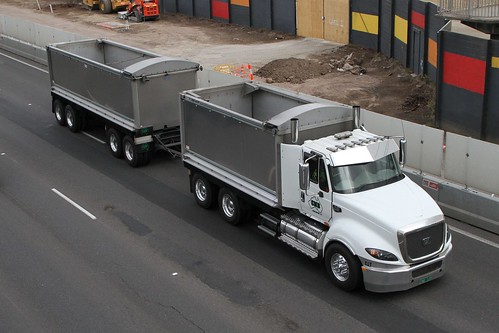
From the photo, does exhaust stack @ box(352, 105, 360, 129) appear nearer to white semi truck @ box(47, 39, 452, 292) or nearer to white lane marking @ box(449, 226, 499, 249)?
white semi truck @ box(47, 39, 452, 292)

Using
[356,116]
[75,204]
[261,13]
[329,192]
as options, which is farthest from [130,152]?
[261,13]

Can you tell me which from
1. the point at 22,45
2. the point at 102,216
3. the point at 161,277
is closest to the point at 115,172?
the point at 102,216

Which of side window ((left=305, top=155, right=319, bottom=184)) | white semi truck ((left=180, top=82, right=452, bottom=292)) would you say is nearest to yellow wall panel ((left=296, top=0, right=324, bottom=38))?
white semi truck ((left=180, top=82, right=452, bottom=292))

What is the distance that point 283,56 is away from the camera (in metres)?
36.2

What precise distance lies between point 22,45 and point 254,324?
29632 millimetres

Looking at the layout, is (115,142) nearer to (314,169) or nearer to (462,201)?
(314,169)

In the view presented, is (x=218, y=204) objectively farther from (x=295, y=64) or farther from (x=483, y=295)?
(x=295, y=64)

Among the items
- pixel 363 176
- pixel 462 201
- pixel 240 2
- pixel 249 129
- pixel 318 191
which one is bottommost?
pixel 462 201

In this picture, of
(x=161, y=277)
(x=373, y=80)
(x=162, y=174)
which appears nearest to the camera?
(x=161, y=277)

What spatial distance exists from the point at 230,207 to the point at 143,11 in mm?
34744

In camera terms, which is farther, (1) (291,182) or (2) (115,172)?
(2) (115,172)

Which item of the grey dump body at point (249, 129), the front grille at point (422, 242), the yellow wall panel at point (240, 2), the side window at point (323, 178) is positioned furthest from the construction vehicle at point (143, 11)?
the front grille at point (422, 242)

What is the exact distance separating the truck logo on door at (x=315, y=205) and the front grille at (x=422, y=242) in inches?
71.5

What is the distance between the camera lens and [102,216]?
16.9 m
